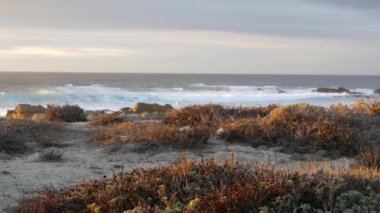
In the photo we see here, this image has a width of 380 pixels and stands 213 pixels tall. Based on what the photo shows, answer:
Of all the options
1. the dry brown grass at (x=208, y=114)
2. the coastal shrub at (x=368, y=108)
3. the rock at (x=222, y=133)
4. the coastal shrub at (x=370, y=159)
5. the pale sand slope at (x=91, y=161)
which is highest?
the coastal shrub at (x=368, y=108)

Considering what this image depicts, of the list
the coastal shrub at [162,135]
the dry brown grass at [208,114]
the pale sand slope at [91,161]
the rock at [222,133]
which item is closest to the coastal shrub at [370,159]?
the pale sand slope at [91,161]

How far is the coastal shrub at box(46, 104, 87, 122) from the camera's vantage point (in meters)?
14.6

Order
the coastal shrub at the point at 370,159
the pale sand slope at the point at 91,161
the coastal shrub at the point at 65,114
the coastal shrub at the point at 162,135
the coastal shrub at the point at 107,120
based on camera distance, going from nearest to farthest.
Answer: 1. the pale sand slope at the point at 91,161
2. the coastal shrub at the point at 370,159
3. the coastal shrub at the point at 162,135
4. the coastal shrub at the point at 107,120
5. the coastal shrub at the point at 65,114

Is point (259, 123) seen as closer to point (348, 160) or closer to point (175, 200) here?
point (348, 160)

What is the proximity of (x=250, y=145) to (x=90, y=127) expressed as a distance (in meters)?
4.21

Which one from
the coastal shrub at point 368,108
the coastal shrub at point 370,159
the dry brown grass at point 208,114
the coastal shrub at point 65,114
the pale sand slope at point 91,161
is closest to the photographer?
the pale sand slope at point 91,161

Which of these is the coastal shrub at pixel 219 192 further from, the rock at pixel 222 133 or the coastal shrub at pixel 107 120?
the coastal shrub at pixel 107 120

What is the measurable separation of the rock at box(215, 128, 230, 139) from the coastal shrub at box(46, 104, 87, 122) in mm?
5540

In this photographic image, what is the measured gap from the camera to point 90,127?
12.5 metres

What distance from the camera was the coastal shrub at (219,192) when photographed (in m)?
4.48

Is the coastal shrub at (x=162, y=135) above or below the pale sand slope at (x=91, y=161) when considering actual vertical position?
above

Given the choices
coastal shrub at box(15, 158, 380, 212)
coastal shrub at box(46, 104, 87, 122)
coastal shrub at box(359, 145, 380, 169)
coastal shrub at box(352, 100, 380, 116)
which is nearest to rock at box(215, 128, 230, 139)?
coastal shrub at box(359, 145, 380, 169)

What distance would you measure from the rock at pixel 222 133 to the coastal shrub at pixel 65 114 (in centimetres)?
554

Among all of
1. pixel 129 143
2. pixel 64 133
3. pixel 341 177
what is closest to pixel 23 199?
pixel 341 177
